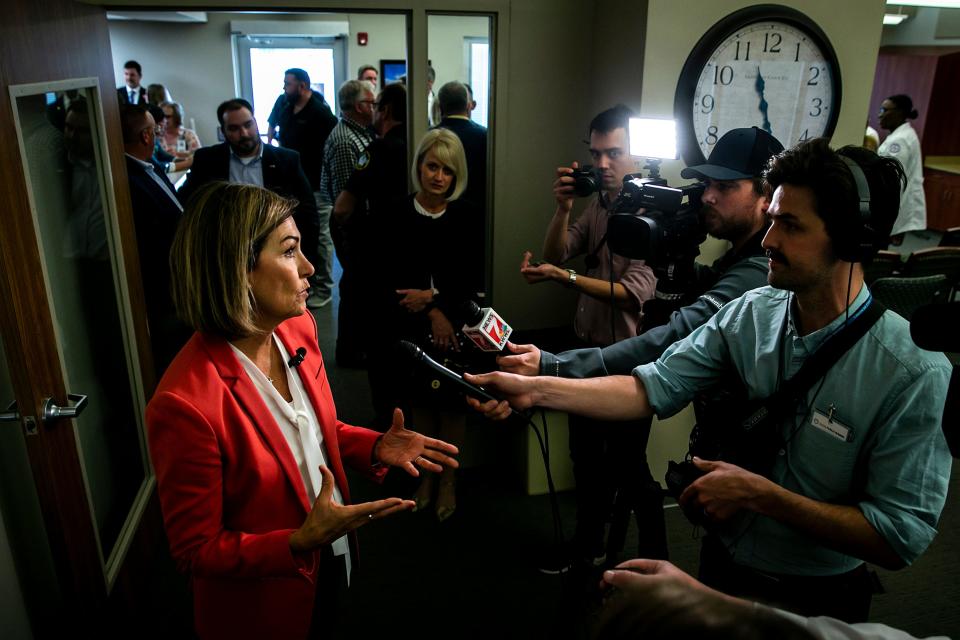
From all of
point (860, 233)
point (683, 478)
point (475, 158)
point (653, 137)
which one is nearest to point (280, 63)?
point (475, 158)

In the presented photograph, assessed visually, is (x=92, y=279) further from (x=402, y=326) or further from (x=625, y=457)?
(x=625, y=457)

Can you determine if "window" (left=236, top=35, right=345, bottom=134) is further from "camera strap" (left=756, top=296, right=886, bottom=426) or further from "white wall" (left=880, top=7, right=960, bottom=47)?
"camera strap" (left=756, top=296, right=886, bottom=426)

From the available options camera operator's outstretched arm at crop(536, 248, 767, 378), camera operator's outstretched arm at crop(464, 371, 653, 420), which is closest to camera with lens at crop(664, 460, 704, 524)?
camera operator's outstretched arm at crop(464, 371, 653, 420)

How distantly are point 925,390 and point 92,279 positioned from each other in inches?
96.7

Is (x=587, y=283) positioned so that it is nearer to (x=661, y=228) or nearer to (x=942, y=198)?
(x=661, y=228)

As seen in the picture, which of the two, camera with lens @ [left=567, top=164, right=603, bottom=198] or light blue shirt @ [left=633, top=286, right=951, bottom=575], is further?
camera with lens @ [left=567, top=164, right=603, bottom=198]

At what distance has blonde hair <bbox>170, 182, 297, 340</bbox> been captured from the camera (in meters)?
1.29

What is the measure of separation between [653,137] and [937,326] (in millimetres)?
1634

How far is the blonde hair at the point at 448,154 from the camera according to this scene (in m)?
2.63

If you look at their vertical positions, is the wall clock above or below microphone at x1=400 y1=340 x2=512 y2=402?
above

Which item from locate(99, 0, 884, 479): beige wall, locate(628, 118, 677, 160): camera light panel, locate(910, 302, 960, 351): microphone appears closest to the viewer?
locate(910, 302, 960, 351): microphone

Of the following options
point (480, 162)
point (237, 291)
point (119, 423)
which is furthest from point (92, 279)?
point (480, 162)

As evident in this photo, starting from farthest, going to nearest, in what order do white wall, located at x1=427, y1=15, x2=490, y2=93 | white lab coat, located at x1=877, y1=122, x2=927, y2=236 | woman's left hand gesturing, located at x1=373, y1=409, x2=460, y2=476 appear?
white wall, located at x1=427, y1=15, x2=490, y2=93 → white lab coat, located at x1=877, y1=122, x2=927, y2=236 → woman's left hand gesturing, located at x1=373, y1=409, x2=460, y2=476

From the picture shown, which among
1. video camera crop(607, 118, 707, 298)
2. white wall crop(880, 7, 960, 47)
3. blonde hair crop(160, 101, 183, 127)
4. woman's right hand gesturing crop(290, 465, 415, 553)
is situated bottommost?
woman's right hand gesturing crop(290, 465, 415, 553)
